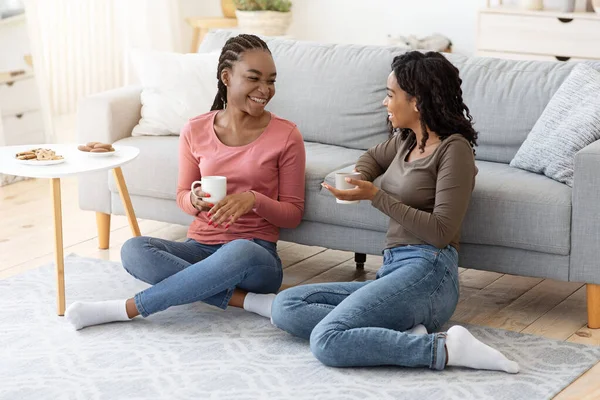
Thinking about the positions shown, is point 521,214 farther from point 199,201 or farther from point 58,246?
point 58,246

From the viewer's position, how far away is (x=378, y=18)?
20.0 feet

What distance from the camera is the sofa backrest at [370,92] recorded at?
3238mm

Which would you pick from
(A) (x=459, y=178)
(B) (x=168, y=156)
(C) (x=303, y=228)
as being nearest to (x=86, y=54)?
(B) (x=168, y=156)

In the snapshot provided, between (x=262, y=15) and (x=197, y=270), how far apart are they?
3218mm

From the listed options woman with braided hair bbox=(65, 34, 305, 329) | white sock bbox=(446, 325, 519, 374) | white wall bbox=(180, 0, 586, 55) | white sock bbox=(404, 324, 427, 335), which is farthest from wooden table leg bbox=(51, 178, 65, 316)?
white wall bbox=(180, 0, 586, 55)

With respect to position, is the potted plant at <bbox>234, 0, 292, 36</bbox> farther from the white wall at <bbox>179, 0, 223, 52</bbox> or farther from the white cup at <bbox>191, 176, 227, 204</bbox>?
the white cup at <bbox>191, 176, 227, 204</bbox>

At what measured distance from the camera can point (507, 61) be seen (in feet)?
11.2

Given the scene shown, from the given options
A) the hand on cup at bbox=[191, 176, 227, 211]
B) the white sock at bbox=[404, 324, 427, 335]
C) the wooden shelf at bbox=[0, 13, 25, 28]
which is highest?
the wooden shelf at bbox=[0, 13, 25, 28]

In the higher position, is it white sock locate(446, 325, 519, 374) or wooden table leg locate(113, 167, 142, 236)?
wooden table leg locate(113, 167, 142, 236)

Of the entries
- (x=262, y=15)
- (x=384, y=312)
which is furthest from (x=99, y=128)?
(x=262, y=15)

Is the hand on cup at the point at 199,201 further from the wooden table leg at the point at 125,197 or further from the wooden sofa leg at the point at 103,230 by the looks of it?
the wooden sofa leg at the point at 103,230

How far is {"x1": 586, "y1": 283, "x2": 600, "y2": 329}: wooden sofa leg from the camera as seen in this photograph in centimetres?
281

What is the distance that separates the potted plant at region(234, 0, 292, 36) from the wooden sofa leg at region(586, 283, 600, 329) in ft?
10.9

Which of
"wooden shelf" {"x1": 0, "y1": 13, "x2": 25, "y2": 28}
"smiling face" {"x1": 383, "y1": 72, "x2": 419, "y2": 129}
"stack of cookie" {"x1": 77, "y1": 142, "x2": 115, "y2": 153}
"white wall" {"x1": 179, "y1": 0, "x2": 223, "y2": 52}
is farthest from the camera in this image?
"white wall" {"x1": 179, "y1": 0, "x2": 223, "y2": 52}
